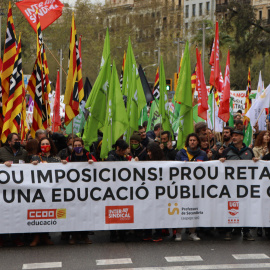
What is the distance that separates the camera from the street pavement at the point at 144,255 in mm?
9023

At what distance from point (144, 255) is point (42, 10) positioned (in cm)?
842

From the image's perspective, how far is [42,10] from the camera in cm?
1653

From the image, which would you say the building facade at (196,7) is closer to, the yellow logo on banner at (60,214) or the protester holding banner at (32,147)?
the protester holding banner at (32,147)

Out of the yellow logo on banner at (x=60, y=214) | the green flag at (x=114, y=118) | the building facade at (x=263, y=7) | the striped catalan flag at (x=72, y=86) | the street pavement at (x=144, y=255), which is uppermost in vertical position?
the building facade at (x=263, y=7)

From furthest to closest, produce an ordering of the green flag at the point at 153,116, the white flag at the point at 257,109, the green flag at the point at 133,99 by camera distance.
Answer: the green flag at the point at 153,116 < the white flag at the point at 257,109 < the green flag at the point at 133,99

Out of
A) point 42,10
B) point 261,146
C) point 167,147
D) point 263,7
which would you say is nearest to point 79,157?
point 167,147

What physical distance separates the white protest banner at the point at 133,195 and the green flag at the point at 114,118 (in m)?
1.36

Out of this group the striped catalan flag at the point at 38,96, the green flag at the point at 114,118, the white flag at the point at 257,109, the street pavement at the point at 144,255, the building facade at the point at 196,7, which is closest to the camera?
the street pavement at the point at 144,255

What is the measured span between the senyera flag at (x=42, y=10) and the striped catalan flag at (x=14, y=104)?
11.2 feet

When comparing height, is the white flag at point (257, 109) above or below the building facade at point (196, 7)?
below

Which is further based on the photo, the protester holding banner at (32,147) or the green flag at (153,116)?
the green flag at (153,116)

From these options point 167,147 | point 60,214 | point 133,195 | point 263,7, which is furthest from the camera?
point 263,7

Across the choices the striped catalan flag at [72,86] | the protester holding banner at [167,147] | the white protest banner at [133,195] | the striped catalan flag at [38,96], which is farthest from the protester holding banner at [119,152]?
the striped catalan flag at [38,96]

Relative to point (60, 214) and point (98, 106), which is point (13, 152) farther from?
point (98, 106)
